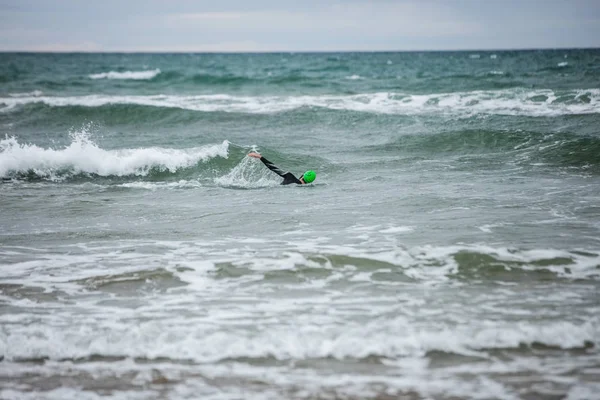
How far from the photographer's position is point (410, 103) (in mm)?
27516

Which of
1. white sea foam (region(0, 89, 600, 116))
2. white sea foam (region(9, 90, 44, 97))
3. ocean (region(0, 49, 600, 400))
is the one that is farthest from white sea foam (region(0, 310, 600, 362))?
white sea foam (region(9, 90, 44, 97))

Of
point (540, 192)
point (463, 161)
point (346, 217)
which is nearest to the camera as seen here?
point (346, 217)

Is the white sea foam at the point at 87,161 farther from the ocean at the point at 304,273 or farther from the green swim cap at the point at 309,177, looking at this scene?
the green swim cap at the point at 309,177

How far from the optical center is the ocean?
17.1 feet

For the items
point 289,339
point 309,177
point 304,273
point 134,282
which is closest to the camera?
point 289,339

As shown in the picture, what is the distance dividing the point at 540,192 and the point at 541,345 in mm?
6428

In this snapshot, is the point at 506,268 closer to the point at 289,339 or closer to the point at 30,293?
the point at 289,339

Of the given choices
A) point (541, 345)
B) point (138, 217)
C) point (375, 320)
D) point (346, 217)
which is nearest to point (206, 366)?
point (375, 320)

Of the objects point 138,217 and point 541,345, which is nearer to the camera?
point 541,345

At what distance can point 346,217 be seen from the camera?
32.5ft

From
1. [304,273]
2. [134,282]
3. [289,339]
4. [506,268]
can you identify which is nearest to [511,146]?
[506,268]

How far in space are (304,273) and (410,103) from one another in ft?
69.7

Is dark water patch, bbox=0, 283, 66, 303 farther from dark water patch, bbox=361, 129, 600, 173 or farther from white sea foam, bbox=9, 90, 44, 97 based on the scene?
white sea foam, bbox=9, 90, 44, 97

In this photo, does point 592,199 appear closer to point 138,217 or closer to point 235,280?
point 235,280
